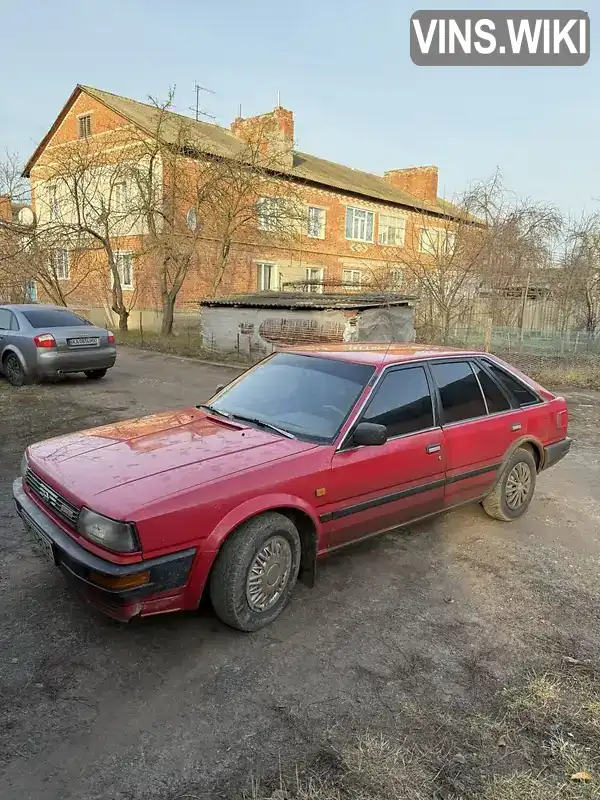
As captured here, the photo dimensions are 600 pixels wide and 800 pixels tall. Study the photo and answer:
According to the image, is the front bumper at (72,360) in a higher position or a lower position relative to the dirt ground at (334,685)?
higher

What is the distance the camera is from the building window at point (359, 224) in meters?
33.0

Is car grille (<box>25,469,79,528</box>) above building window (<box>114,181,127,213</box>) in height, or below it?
below

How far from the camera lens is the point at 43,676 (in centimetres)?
269

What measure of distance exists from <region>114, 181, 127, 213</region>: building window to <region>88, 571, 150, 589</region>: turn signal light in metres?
20.2

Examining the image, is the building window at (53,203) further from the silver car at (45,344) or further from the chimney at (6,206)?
the silver car at (45,344)

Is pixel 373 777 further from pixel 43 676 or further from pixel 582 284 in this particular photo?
pixel 582 284

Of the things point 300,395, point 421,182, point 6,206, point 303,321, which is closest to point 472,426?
point 300,395

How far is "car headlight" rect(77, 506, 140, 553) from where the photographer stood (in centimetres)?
263

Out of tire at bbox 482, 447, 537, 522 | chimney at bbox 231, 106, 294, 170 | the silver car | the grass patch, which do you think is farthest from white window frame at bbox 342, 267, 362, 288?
the grass patch

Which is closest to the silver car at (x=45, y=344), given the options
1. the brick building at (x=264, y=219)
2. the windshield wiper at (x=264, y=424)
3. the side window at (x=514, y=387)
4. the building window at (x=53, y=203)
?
the windshield wiper at (x=264, y=424)

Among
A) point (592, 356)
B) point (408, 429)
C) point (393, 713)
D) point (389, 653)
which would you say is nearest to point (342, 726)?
point (393, 713)

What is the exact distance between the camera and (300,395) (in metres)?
3.93

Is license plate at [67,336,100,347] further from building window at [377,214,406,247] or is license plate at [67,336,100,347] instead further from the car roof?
building window at [377,214,406,247]

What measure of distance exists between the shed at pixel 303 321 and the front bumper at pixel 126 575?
10858 mm
